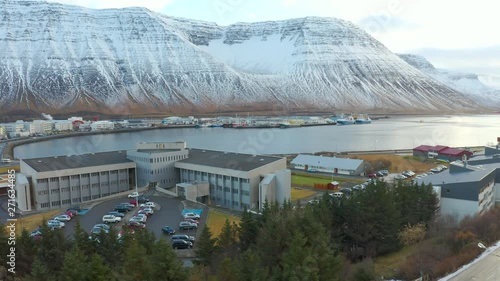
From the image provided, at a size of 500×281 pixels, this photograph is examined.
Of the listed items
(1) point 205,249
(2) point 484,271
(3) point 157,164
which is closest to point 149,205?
(3) point 157,164

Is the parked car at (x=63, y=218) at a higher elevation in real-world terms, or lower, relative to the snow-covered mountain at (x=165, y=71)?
lower

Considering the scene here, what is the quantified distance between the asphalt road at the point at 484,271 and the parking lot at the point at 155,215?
4.51 metres

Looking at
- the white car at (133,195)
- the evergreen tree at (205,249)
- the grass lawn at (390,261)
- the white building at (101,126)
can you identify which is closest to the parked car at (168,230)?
the evergreen tree at (205,249)

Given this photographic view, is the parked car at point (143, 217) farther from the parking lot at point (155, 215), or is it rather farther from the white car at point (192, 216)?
the white car at point (192, 216)

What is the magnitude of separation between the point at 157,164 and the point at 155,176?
13.3 inches

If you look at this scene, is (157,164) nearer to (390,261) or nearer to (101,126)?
(390,261)

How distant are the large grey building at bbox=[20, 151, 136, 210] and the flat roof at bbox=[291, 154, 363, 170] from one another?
643cm

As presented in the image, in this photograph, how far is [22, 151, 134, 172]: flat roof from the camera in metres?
10.9

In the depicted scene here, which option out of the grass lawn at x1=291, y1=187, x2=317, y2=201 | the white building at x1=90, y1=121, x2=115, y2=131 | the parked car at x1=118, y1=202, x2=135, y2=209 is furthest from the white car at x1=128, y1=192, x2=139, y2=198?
the white building at x1=90, y1=121, x2=115, y2=131

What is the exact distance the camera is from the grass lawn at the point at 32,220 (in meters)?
8.35

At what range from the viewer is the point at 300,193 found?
11.5 metres

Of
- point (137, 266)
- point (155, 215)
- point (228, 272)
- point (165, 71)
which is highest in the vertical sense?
point (165, 71)

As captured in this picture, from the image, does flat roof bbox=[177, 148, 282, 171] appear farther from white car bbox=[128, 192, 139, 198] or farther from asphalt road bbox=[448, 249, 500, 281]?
asphalt road bbox=[448, 249, 500, 281]

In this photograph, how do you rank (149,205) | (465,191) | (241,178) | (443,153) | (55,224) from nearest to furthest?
(55,224) → (465,191) → (149,205) → (241,178) → (443,153)
